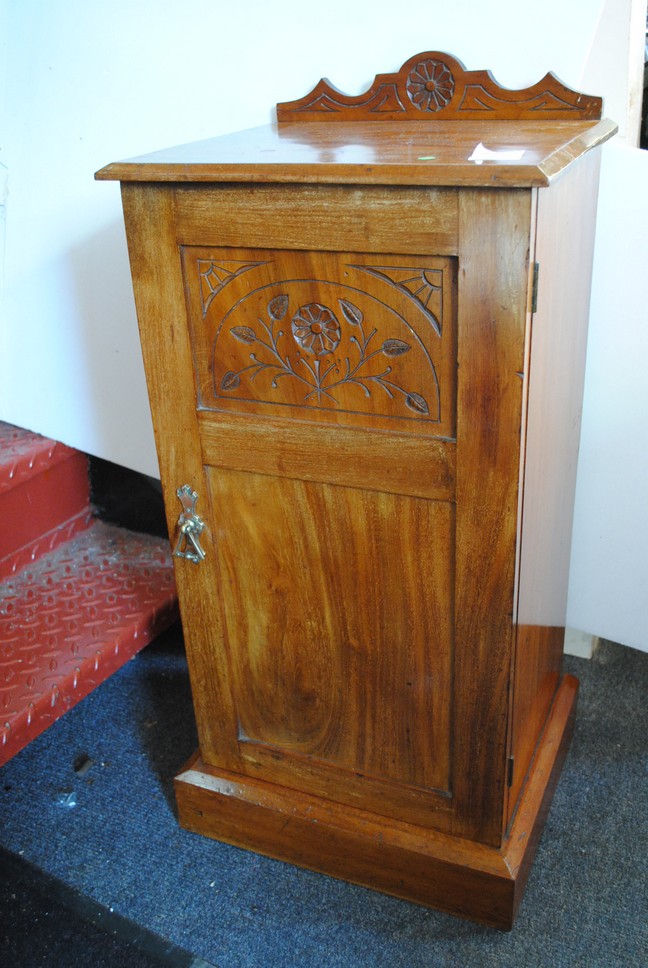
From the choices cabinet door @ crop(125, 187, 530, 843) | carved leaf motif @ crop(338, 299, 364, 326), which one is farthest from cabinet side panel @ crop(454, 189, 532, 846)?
carved leaf motif @ crop(338, 299, 364, 326)

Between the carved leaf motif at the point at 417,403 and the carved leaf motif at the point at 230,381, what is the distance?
0.27 m

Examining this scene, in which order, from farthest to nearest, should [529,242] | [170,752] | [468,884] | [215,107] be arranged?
[170,752], [215,107], [468,884], [529,242]

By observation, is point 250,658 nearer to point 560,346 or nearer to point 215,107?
point 560,346

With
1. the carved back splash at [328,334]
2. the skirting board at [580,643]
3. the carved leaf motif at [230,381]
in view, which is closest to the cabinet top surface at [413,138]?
the carved back splash at [328,334]

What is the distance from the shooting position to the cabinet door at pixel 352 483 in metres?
1.20

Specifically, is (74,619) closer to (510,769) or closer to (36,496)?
(36,496)

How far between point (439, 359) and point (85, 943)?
3.97 ft

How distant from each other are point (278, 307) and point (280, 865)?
1.09 m

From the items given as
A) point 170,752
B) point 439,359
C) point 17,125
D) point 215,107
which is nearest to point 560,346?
point 439,359

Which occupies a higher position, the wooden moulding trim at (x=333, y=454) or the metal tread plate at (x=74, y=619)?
the wooden moulding trim at (x=333, y=454)

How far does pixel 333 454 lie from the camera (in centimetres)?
135

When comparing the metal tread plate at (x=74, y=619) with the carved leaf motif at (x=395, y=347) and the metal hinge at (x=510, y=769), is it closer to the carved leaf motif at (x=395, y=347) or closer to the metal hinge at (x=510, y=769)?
the metal hinge at (x=510, y=769)

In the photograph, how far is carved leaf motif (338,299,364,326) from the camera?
4.07 feet

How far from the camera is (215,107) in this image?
1827 mm
